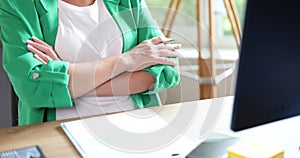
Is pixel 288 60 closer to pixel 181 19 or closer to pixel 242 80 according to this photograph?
pixel 242 80

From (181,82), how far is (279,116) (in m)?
0.64

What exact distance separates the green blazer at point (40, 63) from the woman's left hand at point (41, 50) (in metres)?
0.02

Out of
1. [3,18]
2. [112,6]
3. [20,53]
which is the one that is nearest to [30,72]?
[20,53]

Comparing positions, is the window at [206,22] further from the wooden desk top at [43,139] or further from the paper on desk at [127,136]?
Result: the wooden desk top at [43,139]

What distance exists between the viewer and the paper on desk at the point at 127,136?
95 centimetres

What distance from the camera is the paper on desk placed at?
955mm

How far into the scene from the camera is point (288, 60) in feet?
2.31

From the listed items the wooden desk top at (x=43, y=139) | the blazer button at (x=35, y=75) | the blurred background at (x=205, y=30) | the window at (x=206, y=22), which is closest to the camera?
the wooden desk top at (x=43, y=139)

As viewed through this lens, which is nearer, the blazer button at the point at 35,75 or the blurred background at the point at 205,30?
the blazer button at the point at 35,75

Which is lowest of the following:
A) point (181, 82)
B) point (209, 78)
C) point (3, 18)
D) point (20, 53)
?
point (209, 78)

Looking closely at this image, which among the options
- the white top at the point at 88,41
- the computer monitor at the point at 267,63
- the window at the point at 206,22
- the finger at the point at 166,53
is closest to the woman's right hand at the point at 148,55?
the finger at the point at 166,53

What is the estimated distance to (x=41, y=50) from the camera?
4.20 feet

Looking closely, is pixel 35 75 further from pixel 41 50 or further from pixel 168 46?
pixel 168 46

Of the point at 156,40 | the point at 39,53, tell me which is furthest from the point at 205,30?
the point at 39,53
